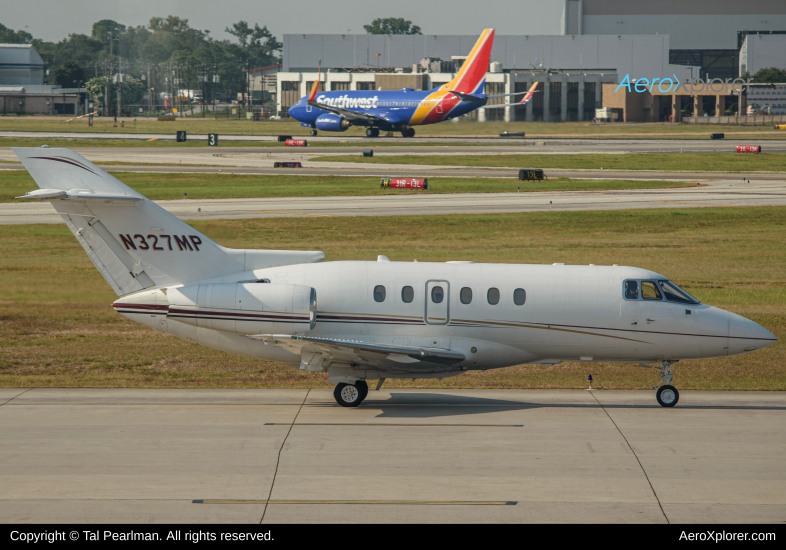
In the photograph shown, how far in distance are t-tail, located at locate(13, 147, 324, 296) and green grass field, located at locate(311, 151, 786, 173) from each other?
6681 centimetres

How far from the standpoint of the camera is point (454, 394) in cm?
2278

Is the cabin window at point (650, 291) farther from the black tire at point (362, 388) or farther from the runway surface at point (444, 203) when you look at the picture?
the runway surface at point (444, 203)

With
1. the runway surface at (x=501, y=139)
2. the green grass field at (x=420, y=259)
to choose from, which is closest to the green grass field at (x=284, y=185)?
the green grass field at (x=420, y=259)

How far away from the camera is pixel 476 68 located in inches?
4365

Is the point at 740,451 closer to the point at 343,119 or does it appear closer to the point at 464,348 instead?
the point at 464,348

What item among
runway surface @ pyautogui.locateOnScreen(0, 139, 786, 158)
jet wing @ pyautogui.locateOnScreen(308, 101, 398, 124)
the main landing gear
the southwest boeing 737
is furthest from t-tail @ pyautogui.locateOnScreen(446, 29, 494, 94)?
the main landing gear

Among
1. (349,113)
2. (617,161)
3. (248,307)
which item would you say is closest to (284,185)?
(617,161)

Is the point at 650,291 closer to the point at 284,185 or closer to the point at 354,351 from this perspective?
the point at 354,351

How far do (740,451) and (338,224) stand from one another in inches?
1384

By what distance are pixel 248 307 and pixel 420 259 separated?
72.8ft

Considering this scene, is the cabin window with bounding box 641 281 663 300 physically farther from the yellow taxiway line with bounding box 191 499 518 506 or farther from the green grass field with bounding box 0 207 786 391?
the yellow taxiway line with bounding box 191 499 518 506

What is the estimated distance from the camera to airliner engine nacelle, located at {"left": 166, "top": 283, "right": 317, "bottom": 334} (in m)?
19.9

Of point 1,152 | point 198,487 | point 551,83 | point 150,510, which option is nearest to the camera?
point 150,510

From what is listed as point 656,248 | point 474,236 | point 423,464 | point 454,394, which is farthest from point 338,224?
point 423,464
